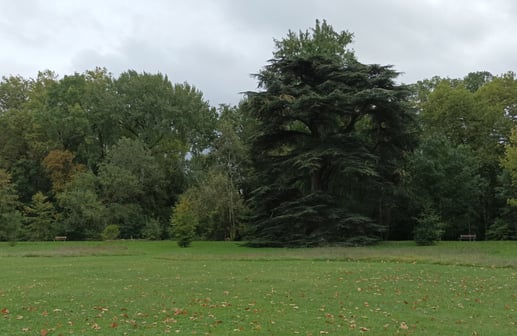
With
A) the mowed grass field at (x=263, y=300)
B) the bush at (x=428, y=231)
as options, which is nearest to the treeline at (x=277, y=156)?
the bush at (x=428, y=231)

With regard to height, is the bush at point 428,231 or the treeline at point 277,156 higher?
the treeline at point 277,156

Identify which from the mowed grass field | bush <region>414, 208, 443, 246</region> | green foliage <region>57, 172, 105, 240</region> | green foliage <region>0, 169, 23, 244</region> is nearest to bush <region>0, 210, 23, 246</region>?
green foliage <region>0, 169, 23, 244</region>

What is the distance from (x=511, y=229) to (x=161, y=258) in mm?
32747

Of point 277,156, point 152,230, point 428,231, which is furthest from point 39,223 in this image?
point 428,231

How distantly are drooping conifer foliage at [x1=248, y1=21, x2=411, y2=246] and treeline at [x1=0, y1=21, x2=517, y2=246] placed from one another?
11cm

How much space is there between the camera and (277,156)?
39.1 meters

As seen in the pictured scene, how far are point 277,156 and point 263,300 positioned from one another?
92.3ft

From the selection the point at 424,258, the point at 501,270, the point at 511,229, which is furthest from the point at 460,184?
the point at 501,270

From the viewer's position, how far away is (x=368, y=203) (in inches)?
1636

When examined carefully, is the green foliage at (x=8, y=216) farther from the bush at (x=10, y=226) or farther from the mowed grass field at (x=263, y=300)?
the mowed grass field at (x=263, y=300)

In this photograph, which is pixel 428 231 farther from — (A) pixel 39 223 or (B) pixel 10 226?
(A) pixel 39 223

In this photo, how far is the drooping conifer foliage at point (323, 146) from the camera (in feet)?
115

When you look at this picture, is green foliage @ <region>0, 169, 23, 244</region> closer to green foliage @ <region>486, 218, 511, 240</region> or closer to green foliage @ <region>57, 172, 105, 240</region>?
green foliage @ <region>57, 172, 105, 240</region>

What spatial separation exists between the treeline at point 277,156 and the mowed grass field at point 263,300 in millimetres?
17684
